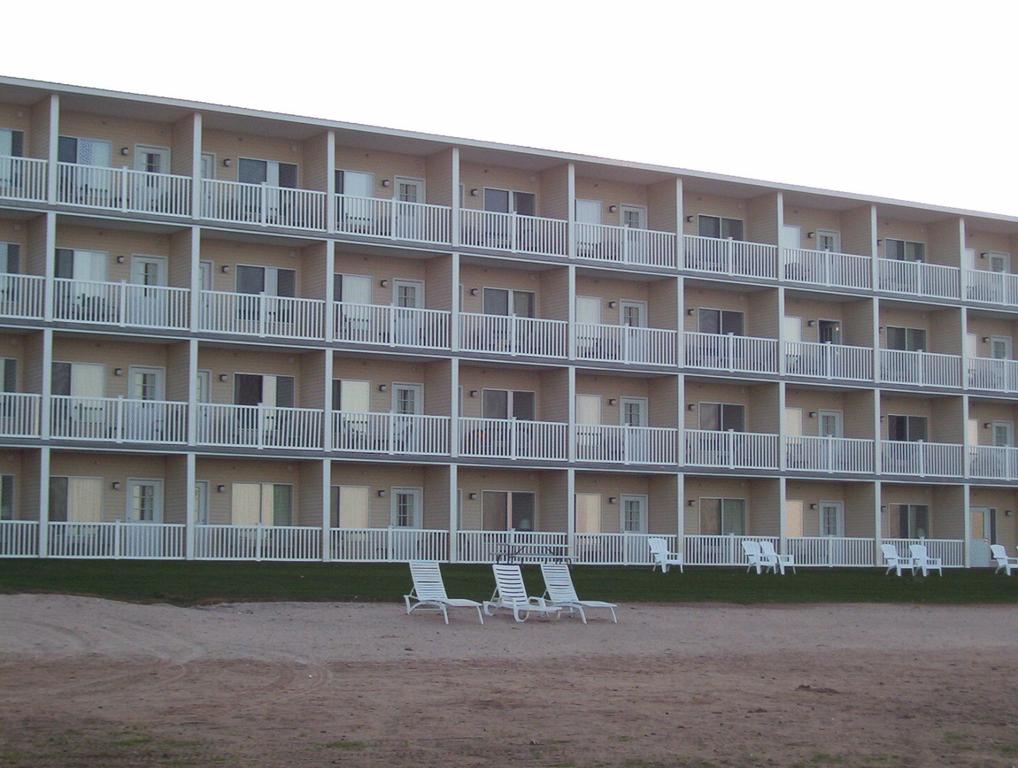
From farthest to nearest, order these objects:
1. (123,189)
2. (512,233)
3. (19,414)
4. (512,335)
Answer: (512,233), (512,335), (123,189), (19,414)

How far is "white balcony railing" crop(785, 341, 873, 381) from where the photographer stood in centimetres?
4609

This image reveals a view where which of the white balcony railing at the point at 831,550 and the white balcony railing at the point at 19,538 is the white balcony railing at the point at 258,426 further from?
the white balcony railing at the point at 831,550

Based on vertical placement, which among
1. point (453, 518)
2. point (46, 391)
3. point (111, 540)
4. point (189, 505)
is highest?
point (46, 391)

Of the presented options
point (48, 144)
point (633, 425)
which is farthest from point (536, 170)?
point (48, 144)

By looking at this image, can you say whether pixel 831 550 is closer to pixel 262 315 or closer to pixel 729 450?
pixel 729 450

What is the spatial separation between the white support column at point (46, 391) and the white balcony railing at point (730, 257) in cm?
1784

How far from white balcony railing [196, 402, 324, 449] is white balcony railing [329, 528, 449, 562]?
239cm

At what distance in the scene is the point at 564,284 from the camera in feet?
140

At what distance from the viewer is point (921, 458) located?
156 ft

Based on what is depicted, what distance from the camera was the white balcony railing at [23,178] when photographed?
118ft

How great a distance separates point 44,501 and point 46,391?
2.46m

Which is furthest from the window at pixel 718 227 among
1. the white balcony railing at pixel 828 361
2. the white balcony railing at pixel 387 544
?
the white balcony railing at pixel 387 544

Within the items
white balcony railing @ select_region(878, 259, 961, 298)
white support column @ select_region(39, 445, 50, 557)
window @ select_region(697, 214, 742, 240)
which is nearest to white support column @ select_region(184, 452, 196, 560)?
white support column @ select_region(39, 445, 50, 557)

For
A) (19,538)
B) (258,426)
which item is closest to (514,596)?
(258,426)
